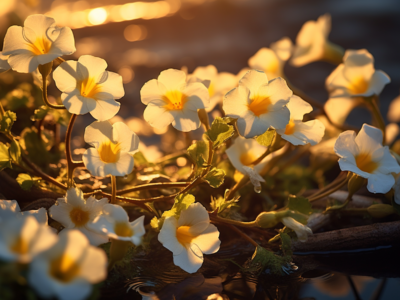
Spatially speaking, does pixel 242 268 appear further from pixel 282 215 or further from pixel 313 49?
pixel 313 49

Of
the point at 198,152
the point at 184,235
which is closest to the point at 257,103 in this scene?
the point at 198,152

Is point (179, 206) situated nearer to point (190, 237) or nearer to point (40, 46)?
point (190, 237)

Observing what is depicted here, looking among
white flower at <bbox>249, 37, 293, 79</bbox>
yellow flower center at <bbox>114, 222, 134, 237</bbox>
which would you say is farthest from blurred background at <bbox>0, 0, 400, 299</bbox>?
yellow flower center at <bbox>114, 222, 134, 237</bbox>

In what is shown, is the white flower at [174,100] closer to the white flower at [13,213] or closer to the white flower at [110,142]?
the white flower at [110,142]

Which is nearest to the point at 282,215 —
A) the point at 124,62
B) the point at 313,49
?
the point at 313,49

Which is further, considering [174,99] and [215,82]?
[215,82]

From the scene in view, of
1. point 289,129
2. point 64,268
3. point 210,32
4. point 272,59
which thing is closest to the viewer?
point 64,268

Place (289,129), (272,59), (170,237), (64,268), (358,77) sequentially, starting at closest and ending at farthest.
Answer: (64,268)
(170,237)
(289,129)
(358,77)
(272,59)
